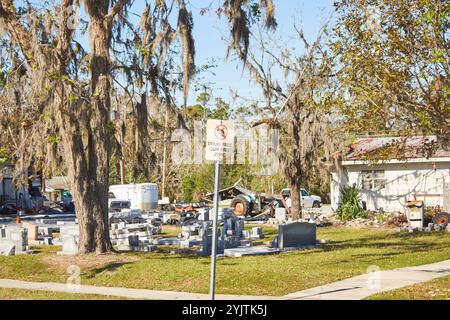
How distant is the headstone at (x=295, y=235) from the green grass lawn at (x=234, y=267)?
0.58 metres

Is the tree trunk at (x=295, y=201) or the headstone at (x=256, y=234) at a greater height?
the tree trunk at (x=295, y=201)

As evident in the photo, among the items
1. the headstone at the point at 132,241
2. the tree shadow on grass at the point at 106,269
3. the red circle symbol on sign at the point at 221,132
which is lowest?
the tree shadow on grass at the point at 106,269

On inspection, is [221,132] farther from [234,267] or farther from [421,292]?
[234,267]

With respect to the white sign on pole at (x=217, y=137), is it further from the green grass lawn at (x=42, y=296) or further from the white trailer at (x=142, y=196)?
the white trailer at (x=142, y=196)

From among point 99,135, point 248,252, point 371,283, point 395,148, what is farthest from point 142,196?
point 371,283

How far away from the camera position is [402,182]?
33469 mm

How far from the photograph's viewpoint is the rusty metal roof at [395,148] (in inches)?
695

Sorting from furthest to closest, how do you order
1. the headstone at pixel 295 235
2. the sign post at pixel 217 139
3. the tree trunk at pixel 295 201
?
the tree trunk at pixel 295 201 < the headstone at pixel 295 235 < the sign post at pixel 217 139

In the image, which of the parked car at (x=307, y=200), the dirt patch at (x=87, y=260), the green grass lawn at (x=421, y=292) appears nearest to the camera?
the green grass lawn at (x=421, y=292)

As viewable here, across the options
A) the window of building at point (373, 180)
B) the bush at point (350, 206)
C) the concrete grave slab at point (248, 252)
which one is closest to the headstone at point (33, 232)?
the concrete grave slab at point (248, 252)

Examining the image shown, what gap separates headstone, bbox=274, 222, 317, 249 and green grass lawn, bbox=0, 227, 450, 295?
58cm

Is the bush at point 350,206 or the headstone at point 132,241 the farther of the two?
the bush at point 350,206
